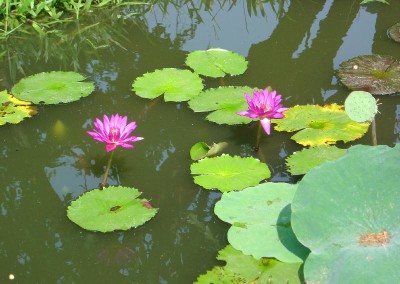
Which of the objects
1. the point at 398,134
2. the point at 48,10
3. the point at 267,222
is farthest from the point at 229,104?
the point at 48,10

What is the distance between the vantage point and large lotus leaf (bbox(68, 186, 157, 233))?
2.45 meters

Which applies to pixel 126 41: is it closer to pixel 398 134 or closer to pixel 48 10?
pixel 48 10

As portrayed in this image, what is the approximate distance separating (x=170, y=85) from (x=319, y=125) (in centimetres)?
82

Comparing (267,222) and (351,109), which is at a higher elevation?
(351,109)

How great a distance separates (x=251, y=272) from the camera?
219 cm

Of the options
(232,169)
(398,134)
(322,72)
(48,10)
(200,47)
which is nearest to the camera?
(232,169)

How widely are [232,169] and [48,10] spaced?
7.05ft

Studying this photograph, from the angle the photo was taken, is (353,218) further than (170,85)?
No

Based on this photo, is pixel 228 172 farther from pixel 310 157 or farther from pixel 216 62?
pixel 216 62

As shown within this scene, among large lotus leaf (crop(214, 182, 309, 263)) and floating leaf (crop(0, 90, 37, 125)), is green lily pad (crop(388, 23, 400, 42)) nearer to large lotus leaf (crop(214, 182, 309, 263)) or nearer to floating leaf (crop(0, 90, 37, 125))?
large lotus leaf (crop(214, 182, 309, 263))

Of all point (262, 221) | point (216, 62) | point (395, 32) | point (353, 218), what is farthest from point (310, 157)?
point (395, 32)

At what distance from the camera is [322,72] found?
367 centimetres

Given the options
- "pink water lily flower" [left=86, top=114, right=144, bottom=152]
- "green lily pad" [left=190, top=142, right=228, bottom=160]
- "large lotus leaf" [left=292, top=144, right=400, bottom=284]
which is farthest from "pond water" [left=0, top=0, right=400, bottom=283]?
"large lotus leaf" [left=292, top=144, right=400, bottom=284]

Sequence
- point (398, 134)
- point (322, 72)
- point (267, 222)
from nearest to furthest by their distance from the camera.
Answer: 1. point (267, 222)
2. point (398, 134)
3. point (322, 72)
